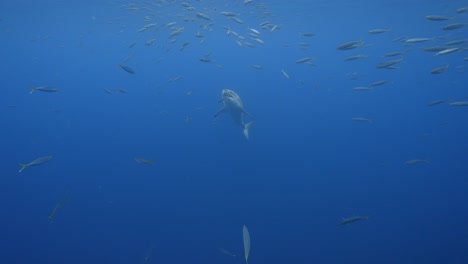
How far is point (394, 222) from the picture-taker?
36.6 feet

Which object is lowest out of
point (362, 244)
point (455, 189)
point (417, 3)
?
point (455, 189)

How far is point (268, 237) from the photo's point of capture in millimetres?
10148

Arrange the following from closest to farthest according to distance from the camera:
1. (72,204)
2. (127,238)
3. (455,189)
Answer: (127,238)
(72,204)
(455,189)

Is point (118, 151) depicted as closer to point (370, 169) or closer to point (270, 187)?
point (270, 187)

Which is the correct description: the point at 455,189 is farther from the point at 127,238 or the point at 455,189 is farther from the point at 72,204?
the point at 72,204

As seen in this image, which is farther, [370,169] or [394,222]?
[370,169]

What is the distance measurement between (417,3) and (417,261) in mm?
24258

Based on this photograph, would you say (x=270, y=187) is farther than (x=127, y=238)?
Yes

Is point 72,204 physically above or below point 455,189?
above

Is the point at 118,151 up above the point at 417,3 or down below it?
below

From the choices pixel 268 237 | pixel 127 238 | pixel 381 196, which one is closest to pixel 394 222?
pixel 381 196

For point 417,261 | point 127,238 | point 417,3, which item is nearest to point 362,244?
point 417,261

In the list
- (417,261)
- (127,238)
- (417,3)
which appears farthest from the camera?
(417,3)

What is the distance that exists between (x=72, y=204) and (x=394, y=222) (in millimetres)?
12613
